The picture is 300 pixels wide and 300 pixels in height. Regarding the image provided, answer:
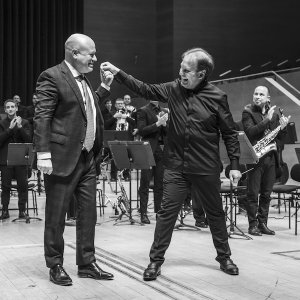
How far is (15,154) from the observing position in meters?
6.81

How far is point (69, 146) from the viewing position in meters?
3.85

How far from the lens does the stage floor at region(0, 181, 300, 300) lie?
368cm

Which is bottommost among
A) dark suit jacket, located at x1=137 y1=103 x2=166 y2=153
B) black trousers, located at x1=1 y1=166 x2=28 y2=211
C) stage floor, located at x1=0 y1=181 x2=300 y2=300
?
stage floor, located at x1=0 y1=181 x2=300 y2=300

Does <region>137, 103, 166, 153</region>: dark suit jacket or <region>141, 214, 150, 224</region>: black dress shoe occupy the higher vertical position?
<region>137, 103, 166, 153</region>: dark suit jacket

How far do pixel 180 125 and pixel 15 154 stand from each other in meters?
3.26

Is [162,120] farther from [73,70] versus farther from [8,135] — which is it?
[73,70]

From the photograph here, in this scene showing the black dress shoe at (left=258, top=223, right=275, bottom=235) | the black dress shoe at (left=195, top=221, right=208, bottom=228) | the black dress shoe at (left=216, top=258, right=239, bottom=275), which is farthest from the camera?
the black dress shoe at (left=195, top=221, right=208, bottom=228)

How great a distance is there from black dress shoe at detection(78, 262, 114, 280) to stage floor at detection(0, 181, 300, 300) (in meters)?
0.05

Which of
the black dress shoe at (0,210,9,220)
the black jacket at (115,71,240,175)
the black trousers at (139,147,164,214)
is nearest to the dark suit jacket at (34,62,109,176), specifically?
the black jacket at (115,71,240,175)

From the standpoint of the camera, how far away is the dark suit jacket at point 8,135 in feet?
23.7

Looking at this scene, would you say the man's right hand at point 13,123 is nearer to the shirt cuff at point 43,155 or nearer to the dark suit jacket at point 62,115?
the dark suit jacket at point 62,115

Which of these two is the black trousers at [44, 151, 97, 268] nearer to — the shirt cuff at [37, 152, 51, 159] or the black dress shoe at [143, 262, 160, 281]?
the shirt cuff at [37, 152, 51, 159]

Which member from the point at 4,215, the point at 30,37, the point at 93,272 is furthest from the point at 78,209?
the point at 30,37

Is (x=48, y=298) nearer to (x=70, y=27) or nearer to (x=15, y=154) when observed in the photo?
(x=15, y=154)
